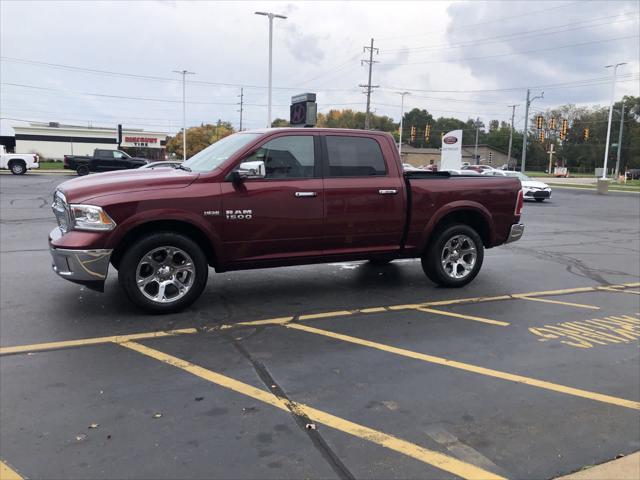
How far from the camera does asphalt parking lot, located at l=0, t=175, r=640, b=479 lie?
3.06 metres

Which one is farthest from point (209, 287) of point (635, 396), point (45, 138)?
point (45, 138)

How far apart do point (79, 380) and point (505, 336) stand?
3.91 m

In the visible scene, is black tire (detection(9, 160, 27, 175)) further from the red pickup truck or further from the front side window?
the front side window

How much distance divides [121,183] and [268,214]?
5.06 ft

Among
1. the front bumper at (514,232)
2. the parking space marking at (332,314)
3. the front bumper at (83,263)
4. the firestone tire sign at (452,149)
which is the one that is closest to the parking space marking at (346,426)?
the parking space marking at (332,314)

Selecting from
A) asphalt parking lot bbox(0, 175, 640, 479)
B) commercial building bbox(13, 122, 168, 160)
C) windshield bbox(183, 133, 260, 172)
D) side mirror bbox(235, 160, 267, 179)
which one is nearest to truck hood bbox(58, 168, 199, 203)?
windshield bbox(183, 133, 260, 172)

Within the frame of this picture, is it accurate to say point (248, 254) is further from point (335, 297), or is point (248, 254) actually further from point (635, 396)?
point (635, 396)

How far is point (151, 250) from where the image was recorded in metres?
5.36

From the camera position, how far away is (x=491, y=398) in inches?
153

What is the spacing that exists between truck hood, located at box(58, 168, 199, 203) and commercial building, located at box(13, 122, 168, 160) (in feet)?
238

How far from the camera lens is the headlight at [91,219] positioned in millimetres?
5105

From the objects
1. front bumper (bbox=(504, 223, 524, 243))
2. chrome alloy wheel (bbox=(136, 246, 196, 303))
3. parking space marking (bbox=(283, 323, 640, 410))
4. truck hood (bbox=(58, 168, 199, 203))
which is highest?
truck hood (bbox=(58, 168, 199, 203))

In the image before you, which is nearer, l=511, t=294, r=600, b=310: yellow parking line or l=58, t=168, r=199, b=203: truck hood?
l=58, t=168, r=199, b=203: truck hood

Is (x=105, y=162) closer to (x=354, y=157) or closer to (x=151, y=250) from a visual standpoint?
(x=354, y=157)
